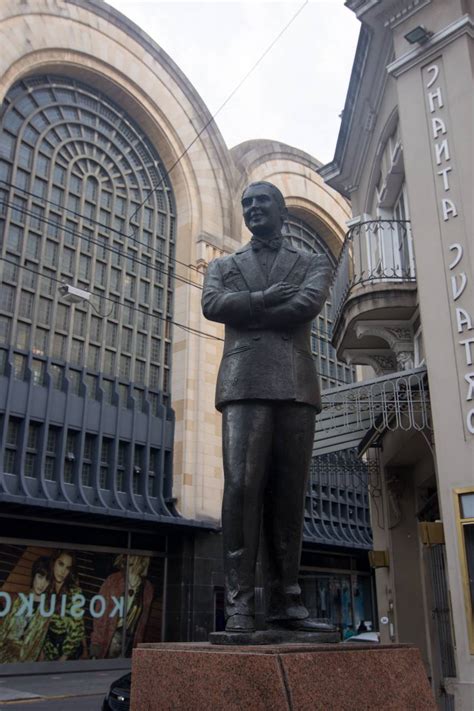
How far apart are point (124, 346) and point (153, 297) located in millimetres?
2620

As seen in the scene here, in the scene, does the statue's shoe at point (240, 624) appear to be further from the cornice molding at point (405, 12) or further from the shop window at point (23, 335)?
the shop window at point (23, 335)

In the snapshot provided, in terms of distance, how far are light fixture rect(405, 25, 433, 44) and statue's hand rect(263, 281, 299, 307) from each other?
1019 cm

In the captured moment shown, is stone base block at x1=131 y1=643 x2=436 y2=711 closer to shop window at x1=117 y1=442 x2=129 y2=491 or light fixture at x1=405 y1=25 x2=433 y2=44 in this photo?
light fixture at x1=405 y1=25 x2=433 y2=44

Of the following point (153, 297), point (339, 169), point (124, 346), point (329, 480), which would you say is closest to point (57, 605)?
point (124, 346)

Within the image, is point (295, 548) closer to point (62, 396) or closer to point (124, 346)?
point (62, 396)

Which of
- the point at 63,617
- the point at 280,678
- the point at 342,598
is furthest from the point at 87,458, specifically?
the point at 280,678

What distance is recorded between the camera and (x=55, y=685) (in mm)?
18641

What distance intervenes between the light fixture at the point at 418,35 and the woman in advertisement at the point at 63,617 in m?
17.9

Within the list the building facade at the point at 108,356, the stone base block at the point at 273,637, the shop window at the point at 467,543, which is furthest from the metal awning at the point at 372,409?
the stone base block at the point at 273,637

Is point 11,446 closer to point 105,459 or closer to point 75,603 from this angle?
point 105,459

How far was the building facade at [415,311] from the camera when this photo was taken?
11.2 meters

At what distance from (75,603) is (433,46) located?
18.9 m

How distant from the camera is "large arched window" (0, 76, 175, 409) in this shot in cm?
2327

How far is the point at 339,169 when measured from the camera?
63.2ft
